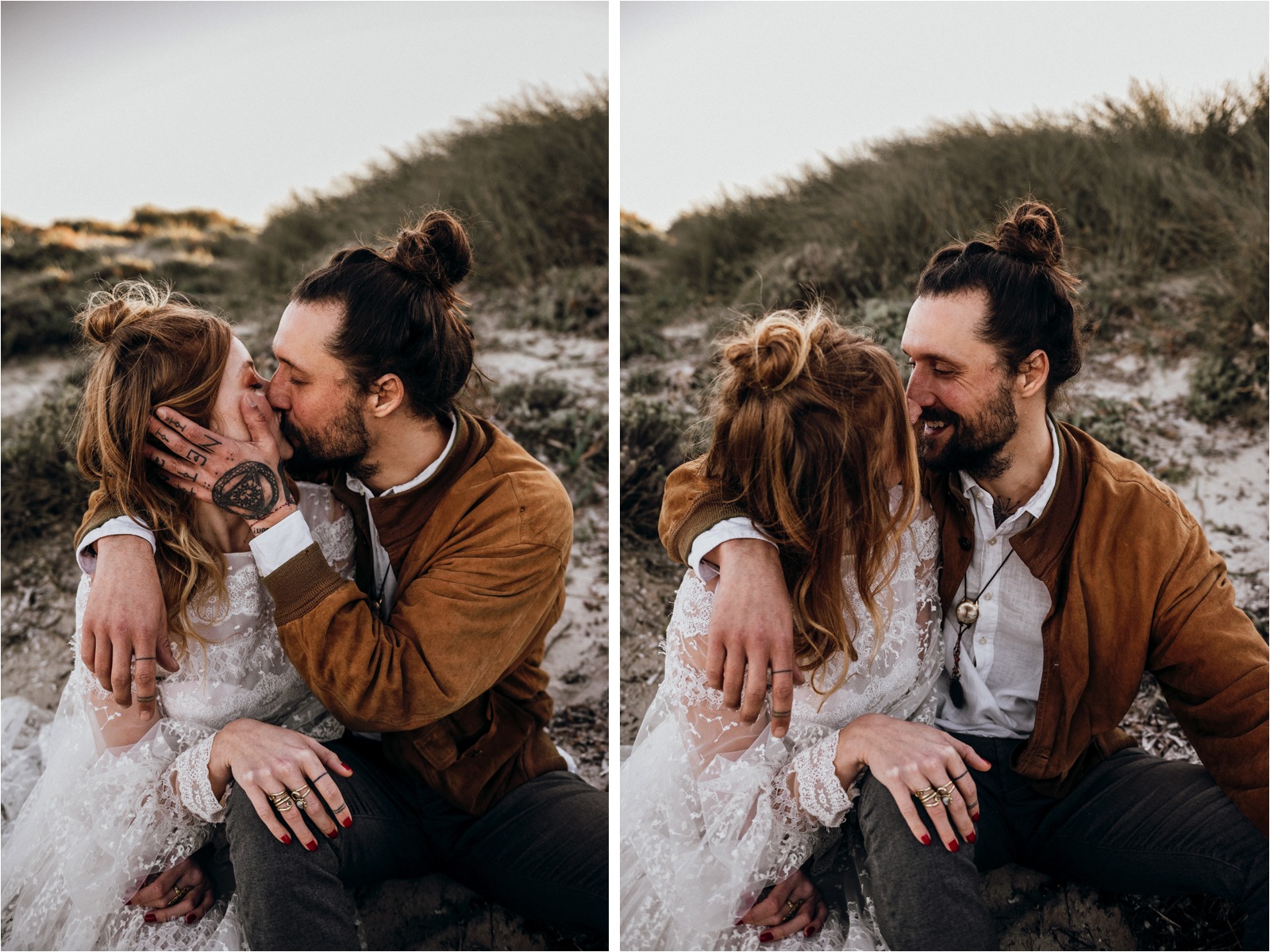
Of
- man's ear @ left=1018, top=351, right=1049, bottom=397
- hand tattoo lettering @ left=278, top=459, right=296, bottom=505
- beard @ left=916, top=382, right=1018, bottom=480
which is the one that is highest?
man's ear @ left=1018, top=351, right=1049, bottom=397

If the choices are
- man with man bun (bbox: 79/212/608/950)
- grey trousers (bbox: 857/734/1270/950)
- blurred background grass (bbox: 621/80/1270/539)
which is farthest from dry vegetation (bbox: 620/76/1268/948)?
man with man bun (bbox: 79/212/608/950)

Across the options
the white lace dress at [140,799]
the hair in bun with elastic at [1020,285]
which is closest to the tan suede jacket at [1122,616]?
the hair in bun with elastic at [1020,285]

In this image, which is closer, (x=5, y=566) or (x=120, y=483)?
(x=120, y=483)

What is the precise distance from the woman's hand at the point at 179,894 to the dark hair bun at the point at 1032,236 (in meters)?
2.19

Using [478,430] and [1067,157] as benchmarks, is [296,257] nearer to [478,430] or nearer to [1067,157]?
[478,430]

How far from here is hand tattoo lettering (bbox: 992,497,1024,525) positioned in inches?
81.2

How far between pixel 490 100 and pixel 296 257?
1.95 meters

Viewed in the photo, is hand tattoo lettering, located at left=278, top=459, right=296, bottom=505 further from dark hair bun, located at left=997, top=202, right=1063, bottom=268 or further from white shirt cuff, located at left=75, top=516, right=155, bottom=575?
dark hair bun, located at left=997, top=202, right=1063, bottom=268

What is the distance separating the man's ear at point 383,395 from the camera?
2123 mm

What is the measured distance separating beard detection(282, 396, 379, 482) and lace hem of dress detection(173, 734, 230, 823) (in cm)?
62

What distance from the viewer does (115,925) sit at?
6.35 feet

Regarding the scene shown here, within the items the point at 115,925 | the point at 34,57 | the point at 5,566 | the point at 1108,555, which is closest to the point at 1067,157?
the point at 1108,555

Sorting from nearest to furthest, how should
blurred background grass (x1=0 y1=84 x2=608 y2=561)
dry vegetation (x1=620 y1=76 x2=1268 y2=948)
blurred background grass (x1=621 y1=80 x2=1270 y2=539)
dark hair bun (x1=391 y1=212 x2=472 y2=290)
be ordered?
dark hair bun (x1=391 y1=212 x2=472 y2=290) < dry vegetation (x1=620 y1=76 x2=1268 y2=948) < blurred background grass (x1=621 y1=80 x2=1270 y2=539) < blurred background grass (x1=0 y1=84 x2=608 y2=561)

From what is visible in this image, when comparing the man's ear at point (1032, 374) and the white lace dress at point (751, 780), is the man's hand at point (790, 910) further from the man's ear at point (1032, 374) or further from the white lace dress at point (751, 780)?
the man's ear at point (1032, 374)
